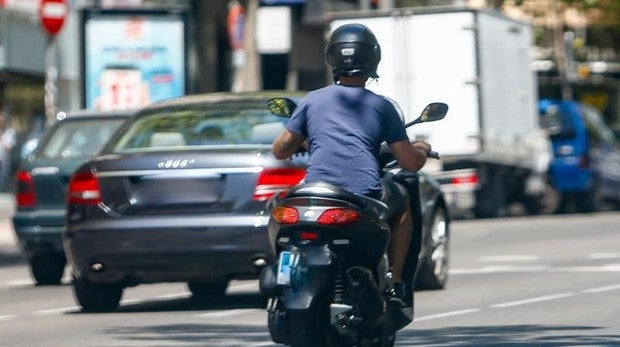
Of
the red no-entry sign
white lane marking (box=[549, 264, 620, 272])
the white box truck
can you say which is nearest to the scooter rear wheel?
white lane marking (box=[549, 264, 620, 272])

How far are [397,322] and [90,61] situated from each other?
718 inches

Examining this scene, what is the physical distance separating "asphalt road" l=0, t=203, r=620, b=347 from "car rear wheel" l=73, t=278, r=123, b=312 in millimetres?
138

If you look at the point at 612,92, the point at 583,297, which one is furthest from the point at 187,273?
the point at 612,92

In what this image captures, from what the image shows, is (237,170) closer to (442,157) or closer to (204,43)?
(442,157)

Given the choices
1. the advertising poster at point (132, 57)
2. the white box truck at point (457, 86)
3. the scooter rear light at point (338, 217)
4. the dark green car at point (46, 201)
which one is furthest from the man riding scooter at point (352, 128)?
the advertising poster at point (132, 57)

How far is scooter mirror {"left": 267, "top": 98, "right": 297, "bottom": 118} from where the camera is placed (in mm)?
9164

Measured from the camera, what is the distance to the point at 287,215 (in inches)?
331

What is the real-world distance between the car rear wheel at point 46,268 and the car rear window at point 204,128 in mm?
3490

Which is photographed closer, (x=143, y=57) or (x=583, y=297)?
(x=583, y=297)

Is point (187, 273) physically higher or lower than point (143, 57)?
lower

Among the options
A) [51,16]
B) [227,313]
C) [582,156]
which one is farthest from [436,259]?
[582,156]

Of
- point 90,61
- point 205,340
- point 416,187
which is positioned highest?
point 90,61

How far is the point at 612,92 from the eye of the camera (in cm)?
4728

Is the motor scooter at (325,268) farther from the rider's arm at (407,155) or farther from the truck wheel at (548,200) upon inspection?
the truck wheel at (548,200)
